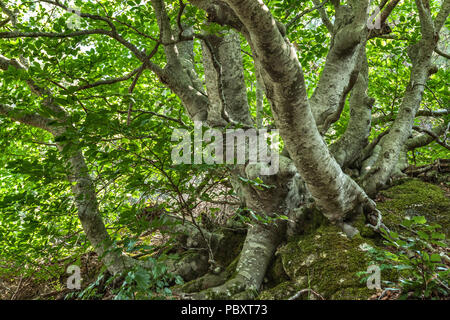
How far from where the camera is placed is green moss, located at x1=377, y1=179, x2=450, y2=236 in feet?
9.73

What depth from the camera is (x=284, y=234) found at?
3400mm

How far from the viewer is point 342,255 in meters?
2.52

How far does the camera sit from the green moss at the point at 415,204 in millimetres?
2967

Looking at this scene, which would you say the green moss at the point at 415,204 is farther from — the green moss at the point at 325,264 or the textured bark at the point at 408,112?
the green moss at the point at 325,264

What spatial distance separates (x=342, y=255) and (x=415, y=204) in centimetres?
146

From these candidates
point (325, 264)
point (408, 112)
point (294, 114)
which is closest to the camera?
point (294, 114)

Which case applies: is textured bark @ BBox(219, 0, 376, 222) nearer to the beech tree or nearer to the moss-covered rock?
the beech tree

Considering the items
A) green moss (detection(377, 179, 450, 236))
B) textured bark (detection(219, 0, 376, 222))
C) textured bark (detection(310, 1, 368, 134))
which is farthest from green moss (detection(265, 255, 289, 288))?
textured bark (detection(310, 1, 368, 134))

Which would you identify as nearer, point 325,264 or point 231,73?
point 325,264

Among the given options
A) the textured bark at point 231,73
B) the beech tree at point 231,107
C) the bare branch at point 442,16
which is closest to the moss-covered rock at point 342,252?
the beech tree at point 231,107

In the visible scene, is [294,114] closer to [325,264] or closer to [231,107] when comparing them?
[231,107]

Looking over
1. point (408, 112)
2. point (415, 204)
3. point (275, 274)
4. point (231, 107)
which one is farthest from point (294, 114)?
point (408, 112)

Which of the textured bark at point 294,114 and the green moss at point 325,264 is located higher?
the textured bark at point 294,114
